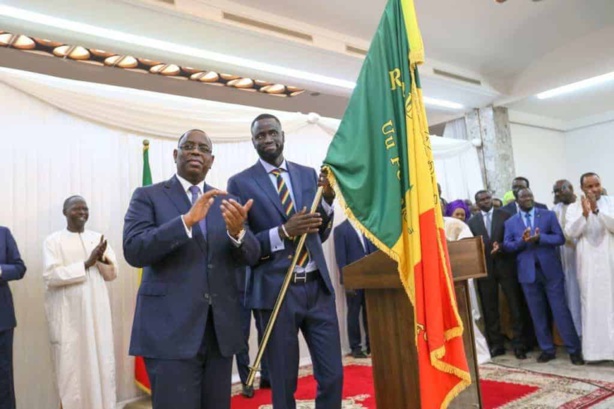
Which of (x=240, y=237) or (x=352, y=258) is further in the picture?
(x=352, y=258)

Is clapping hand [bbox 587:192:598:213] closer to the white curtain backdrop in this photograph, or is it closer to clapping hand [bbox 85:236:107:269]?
the white curtain backdrop

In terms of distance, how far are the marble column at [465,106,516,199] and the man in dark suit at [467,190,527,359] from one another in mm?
3128

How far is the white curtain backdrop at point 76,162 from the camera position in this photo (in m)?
3.97

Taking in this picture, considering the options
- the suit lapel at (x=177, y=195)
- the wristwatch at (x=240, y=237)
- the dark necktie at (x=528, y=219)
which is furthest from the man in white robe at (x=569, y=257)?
the suit lapel at (x=177, y=195)

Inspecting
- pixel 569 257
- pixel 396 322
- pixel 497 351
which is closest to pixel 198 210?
pixel 396 322

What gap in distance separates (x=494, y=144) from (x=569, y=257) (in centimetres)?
375

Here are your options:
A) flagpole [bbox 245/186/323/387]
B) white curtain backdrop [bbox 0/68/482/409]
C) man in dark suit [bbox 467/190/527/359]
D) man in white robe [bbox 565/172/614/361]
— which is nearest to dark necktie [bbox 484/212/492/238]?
man in dark suit [bbox 467/190/527/359]

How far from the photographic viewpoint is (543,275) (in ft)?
15.8

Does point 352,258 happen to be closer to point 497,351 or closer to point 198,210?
point 497,351

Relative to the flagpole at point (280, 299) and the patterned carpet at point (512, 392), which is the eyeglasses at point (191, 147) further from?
the patterned carpet at point (512, 392)

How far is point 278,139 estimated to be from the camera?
2406 millimetres

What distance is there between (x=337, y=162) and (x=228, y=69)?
13.4ft

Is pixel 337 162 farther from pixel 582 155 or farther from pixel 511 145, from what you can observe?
pixel 582 155

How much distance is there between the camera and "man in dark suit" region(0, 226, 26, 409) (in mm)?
3426
